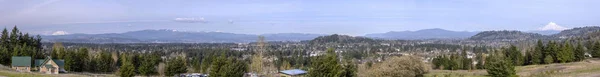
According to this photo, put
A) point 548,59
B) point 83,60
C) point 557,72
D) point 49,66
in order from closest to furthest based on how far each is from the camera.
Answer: point 557,72 < point 49,66 < point 83,60 < point 548,59

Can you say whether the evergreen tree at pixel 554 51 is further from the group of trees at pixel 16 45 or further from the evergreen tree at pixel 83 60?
the group of trees at pixel 16 45

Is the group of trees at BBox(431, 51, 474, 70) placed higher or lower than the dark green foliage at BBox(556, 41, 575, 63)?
lower

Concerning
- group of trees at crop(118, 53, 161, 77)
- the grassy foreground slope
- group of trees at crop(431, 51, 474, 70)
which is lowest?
group of trees at crop(431, 51, 474, 70)

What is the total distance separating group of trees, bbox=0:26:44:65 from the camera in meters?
57.1

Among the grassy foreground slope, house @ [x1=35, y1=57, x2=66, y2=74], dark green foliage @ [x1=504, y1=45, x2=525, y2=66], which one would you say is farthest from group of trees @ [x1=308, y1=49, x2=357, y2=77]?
dark green foliage @ [x1=504, y1=45, x2=525, y2=66]

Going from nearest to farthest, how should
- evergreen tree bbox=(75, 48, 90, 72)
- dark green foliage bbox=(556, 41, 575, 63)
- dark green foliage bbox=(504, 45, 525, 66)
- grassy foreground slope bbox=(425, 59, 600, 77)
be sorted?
grassy foreground slope bbox=(425, 59, 600, 77)
evergreen tree bbox=(75, 48, 90, 72)
dark green foliage bbox=(556, 41, 575, 63)
dark green foliage bbox=(504, 45, 525, 66)

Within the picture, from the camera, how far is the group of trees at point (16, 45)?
57.1m

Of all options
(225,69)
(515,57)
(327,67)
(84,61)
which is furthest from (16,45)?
(515,57)

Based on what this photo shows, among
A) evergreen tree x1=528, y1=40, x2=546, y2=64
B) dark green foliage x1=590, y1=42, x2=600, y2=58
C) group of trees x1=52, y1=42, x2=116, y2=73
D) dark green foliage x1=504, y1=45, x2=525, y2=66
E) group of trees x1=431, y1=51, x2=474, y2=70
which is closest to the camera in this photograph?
group of trees x1=52, y1=42, x2=116, y2=73

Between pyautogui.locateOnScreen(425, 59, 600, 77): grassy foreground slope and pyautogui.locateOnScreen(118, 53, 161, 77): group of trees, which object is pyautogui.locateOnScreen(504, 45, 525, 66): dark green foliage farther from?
pyautogui.locateOnScreen(118, 53, 161, 77): group of trees

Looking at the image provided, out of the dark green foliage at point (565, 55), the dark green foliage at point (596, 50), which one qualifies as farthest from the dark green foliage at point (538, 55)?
the dark green foliage at point (596, 50)

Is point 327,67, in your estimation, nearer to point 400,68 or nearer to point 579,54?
point 400,68

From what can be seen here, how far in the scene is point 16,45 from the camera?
205 feet

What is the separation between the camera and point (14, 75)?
1588 inches
